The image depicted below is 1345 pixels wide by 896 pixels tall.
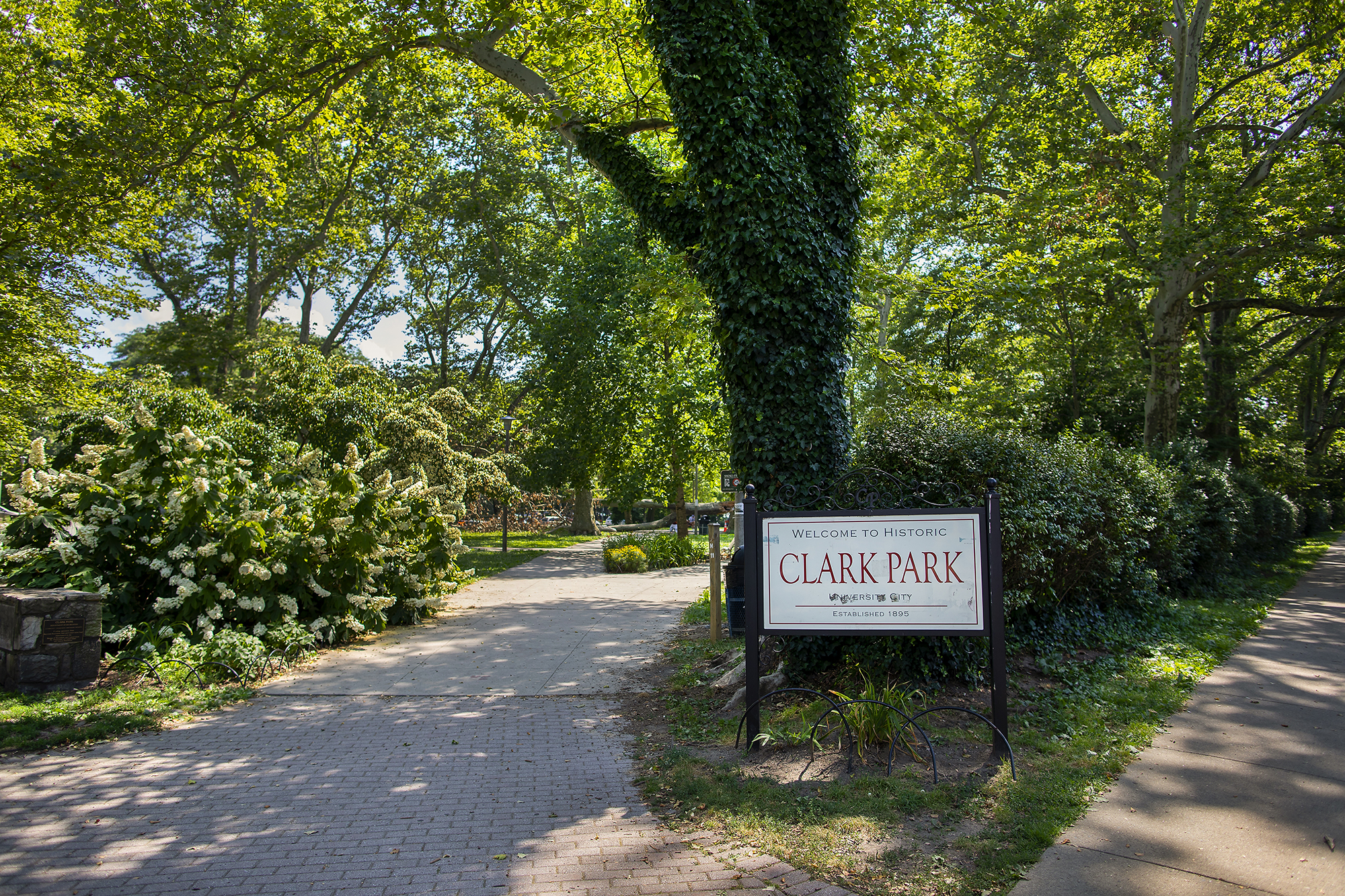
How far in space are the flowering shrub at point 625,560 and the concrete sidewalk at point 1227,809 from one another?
13553mm

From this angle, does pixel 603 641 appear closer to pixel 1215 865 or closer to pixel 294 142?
pixel 1215 865

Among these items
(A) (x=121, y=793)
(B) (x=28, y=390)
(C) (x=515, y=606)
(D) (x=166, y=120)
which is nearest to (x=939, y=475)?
(A) (x=121, y=793)

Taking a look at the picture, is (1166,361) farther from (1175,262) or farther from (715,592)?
(715,592)

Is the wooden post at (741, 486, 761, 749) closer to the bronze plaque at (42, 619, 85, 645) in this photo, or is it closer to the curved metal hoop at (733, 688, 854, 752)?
the curved metal hoop at (733, 688, 854, 752)

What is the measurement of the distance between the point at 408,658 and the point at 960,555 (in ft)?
20.6

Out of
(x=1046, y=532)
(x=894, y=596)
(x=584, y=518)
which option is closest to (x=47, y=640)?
(x=894, y=596)

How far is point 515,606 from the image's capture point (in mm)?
12961

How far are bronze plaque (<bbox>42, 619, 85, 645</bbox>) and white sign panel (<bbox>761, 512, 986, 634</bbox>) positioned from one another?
19.0 feet

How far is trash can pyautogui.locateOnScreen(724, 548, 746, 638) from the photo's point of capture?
882 cm

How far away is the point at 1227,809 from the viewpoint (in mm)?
4184

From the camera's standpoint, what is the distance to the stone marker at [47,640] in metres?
6.49

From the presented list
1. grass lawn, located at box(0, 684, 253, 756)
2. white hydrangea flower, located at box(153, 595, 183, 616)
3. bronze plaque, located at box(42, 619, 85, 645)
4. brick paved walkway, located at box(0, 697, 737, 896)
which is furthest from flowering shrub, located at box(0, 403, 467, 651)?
brick paved walkway, located at box(0, 697, 737, 896)

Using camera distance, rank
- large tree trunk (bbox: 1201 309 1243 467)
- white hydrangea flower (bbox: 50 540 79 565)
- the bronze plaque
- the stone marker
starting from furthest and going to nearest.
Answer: large tree trunk (bbox: 1201 309 1243 467) → white hydrangea flower (bbox: 50 540 79 565) → the bronze plaque → the stone marker

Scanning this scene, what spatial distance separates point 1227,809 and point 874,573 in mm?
2181
